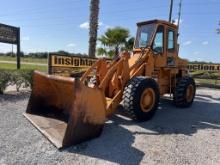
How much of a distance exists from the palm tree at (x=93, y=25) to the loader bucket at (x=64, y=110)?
25.0 feet

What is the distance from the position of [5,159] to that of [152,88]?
3797mm

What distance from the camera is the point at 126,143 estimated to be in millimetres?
5141

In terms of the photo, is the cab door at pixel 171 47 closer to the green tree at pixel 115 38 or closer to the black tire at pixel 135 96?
the black tire at pixel 135 96

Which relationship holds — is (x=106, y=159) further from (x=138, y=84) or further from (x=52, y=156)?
(x=138, y=84)

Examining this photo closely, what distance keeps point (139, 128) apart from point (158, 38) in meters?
2.88

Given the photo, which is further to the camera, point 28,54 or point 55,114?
point 28,54

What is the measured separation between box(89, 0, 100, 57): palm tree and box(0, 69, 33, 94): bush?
4615mm

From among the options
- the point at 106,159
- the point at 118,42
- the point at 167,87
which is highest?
the point at 118,42

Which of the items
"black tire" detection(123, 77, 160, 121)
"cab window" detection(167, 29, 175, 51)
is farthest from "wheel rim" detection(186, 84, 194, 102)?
"black tire" detection(123, 77, 160, 121)

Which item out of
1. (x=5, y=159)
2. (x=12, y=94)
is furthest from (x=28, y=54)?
(x=5, y=159)

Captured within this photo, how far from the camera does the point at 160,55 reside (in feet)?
25.4

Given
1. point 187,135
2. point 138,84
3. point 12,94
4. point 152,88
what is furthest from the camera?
point 12,94

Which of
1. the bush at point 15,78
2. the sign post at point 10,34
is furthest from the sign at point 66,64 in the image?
the sign post at point 10,34

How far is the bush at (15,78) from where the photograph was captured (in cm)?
901
